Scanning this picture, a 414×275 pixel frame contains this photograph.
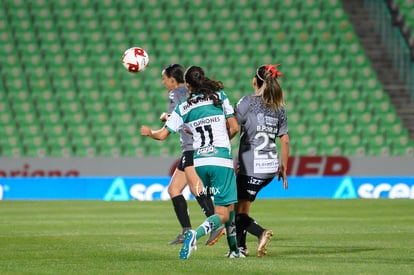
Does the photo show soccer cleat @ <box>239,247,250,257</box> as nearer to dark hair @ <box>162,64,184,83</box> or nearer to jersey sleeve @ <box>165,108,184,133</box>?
jersey sleeve @ <box>165,108,184,133</box>

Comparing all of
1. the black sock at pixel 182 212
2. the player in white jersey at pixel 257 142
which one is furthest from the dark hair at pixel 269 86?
the black sock at pixel 182 212

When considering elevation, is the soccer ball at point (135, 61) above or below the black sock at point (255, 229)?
above

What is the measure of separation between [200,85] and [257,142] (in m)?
0.99

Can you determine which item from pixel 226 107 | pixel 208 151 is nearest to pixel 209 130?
pixel 208 151

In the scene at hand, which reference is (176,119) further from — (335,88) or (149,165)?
(335,88)

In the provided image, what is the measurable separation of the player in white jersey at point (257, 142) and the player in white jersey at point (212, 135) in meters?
0.45

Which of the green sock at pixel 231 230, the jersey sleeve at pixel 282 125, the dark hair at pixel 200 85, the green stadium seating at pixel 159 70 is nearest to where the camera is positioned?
the dark hair at pixel 200 85

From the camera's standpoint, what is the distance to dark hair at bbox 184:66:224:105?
1025 cm

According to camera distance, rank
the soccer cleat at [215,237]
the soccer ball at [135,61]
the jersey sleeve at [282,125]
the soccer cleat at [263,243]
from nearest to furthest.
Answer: the soccer cleat at [263,243] < the jersey sleeve at [282,125] < the soccer cleat at [215,237] < the soccer ball at [135,61]

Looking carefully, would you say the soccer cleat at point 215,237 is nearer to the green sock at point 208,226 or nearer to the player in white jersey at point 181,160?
the player in white jersey at point 181,160

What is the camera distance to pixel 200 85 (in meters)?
10.3

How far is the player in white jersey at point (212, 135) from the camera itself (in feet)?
33.3

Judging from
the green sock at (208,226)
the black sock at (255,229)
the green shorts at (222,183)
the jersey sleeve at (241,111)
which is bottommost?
the black sock at (255,229)

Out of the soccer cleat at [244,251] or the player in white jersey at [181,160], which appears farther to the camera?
the player in white jersey at [181,160]
